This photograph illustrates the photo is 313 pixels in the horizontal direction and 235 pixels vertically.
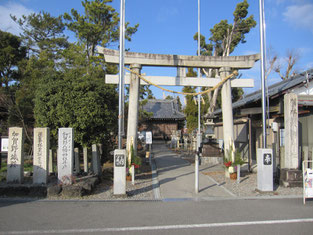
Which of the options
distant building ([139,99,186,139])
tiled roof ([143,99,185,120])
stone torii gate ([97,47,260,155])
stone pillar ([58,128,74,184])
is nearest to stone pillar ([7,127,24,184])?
stone pillar ([58,128,74,184])

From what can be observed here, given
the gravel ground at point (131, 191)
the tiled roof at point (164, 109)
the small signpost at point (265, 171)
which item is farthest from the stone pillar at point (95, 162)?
the tiled roof at point (164, 109)

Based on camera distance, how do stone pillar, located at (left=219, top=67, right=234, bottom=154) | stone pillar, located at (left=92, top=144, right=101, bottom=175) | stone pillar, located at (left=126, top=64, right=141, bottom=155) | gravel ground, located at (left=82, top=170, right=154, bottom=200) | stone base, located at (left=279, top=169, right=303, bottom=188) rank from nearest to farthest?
gravel ground, located at (left=82, top=170, right=154, bottom=200), stone base, located at (left=279, top=169, right=303, bottom=188), stone pillar, located at (left=92, top=144, right=101, bottom=175), stone pillar, located at (left=126, top=64, right=141, bottom=155), stone pillar, located at (left=219, top=67, right=234, bottom=154)

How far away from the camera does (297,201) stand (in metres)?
7.27

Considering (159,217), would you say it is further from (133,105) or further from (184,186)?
(133,105)

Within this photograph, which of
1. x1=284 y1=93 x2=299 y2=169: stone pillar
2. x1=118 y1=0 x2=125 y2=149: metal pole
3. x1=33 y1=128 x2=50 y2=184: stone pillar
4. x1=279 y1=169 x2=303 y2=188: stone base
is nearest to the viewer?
x1=118 y1=0 x2=125 y2=149: metal pole

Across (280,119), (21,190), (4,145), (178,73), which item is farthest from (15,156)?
(280,119)

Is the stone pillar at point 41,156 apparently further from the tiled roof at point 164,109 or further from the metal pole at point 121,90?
the tiled roof at point 164,109

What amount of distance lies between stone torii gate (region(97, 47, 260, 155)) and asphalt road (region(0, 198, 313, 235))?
14.0 feet

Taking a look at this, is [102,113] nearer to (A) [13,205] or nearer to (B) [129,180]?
(B) [129,180]

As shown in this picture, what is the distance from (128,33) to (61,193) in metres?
12.9

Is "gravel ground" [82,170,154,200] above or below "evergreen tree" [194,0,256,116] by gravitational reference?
below

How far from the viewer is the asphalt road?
5.05 m

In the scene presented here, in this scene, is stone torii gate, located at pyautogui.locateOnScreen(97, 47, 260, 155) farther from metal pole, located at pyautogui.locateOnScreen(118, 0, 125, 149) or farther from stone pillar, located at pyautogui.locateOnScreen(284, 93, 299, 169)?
stone pillar, located at pyautogui.locateOnScreen(284, 93, 299, 169)

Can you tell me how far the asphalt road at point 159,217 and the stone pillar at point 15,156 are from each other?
1.37 metres
